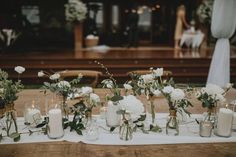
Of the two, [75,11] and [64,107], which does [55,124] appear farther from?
[75,11]

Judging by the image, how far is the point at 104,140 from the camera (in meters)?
1.91

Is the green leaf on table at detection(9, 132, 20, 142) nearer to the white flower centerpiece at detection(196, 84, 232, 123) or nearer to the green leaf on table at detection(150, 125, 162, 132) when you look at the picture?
the green leaf on table at detection(150, 125, 162, 132)

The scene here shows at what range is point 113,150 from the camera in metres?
1.79

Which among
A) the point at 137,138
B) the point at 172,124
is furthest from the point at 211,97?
the point at 137,138

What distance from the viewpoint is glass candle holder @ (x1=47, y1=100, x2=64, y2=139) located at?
1.88 metres

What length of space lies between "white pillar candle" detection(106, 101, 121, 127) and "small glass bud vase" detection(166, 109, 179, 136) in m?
0.32

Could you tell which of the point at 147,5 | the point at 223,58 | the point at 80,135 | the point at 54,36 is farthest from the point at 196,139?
the point at 147,5

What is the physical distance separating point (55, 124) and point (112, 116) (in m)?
0.38

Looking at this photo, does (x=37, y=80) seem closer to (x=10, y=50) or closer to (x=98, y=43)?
(x=10, y=50)

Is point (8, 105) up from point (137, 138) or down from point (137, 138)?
up

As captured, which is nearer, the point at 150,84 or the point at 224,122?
the point at 224,122

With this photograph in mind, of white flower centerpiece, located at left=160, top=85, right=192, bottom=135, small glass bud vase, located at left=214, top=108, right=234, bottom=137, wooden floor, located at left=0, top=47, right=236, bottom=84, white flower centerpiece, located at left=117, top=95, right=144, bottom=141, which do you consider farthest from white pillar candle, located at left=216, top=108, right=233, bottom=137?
wooden floor, located at left=0, top=47, right=236, bottom=84

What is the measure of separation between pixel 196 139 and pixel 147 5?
29.0 feet

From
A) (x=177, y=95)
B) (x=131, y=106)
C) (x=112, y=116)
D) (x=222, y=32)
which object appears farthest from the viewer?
(x=222, y=32)
